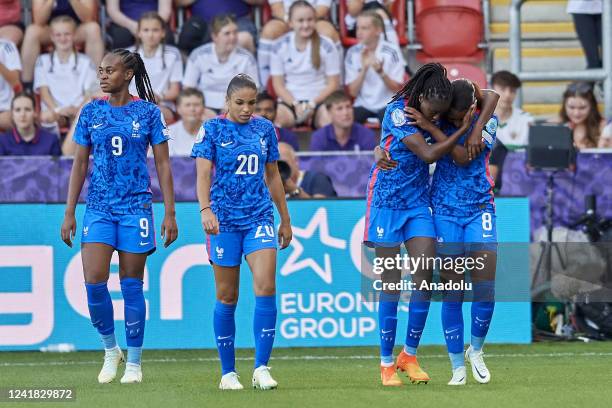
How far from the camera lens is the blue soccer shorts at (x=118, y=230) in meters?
8.78

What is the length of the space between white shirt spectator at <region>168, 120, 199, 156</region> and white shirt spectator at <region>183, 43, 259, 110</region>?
39.2 inches

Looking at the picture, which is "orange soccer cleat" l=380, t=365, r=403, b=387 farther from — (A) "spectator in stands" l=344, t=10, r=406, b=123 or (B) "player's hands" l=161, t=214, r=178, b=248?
(A) "spectator in stands" l=344, t=10, r=406, b=123

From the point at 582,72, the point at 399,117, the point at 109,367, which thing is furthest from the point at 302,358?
the point at 582,72

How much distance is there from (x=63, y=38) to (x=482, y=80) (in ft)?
16.0

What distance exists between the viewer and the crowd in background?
14.9 metres

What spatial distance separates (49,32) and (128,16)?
3.33ft

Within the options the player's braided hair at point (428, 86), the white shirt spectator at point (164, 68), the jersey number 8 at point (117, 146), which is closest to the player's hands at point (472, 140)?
the player's braided hair at point (428, 86)

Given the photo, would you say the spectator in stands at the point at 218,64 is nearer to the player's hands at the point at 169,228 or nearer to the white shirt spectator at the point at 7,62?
the white shirt spectator at the point at 7,62

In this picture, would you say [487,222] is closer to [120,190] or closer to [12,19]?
[120,190]

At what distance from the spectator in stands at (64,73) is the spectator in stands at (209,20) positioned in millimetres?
1224

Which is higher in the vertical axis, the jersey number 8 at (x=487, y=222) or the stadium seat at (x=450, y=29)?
the stadium seat at (x=450, y=29)

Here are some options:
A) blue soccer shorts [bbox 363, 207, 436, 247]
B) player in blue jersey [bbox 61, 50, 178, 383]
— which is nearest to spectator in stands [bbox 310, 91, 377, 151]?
player in blue jersey [bbox 61, 50, 178, 383]

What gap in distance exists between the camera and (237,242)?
8484 mm

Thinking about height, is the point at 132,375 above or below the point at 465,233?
below
